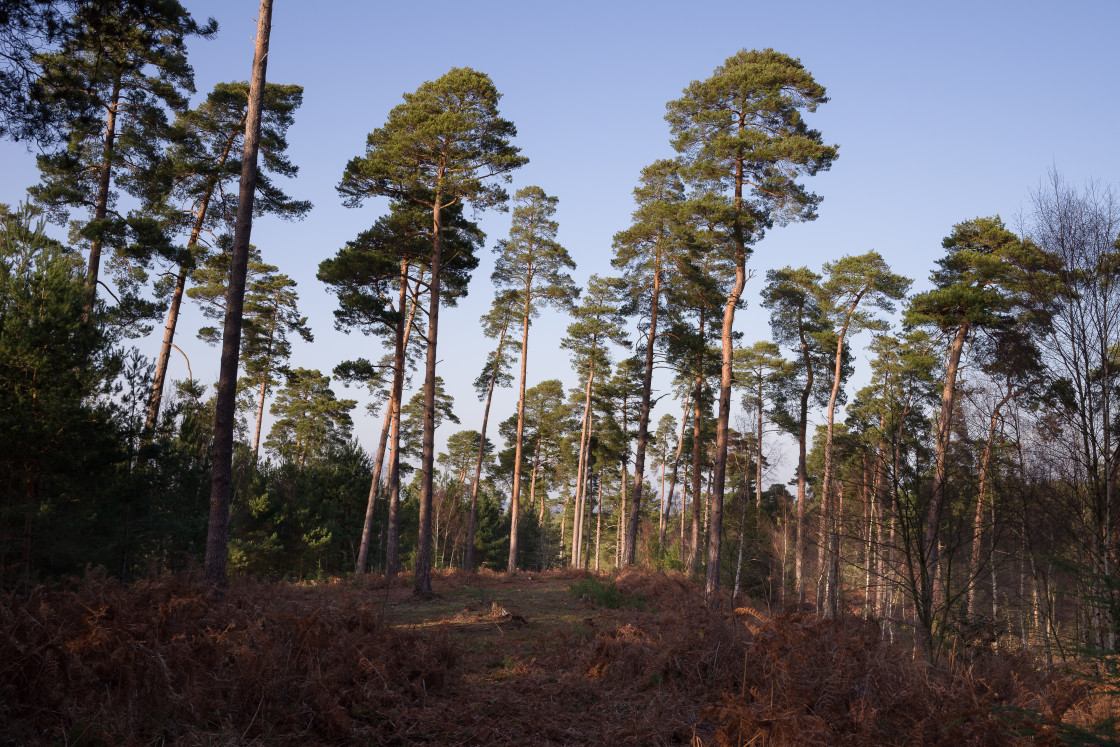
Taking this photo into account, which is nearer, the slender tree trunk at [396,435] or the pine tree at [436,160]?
the pine tree at [436,160]

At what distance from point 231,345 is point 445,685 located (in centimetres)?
602

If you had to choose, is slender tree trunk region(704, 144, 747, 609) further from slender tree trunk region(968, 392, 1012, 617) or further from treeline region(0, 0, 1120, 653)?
slender tree trunk region(968, 392, 1012, 617)

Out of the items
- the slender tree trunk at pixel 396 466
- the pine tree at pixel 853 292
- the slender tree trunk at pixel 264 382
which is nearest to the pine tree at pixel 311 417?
the slender tree trunk at pixel 264 382

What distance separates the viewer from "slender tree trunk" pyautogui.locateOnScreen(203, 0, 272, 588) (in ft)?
28.7

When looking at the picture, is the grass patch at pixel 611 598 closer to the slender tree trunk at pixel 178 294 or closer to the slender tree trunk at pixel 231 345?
the slender tree trunk at pixel 231 345

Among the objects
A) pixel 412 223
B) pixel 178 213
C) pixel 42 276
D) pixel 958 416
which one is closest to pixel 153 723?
pixel 42 276

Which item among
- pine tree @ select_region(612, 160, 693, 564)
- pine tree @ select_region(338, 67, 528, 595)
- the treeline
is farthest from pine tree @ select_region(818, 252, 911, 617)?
pine tree @ select_region(338, 67, 528, 595)

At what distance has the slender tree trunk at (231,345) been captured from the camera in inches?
344

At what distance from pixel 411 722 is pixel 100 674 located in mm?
2444

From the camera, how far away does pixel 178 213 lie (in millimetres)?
17219

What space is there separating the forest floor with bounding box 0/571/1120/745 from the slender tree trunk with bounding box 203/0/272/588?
100 centimetres

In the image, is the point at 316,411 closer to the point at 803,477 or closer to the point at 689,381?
the point at 689,381

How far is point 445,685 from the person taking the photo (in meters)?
6.53

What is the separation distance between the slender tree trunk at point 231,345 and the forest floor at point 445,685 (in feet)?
3.27
